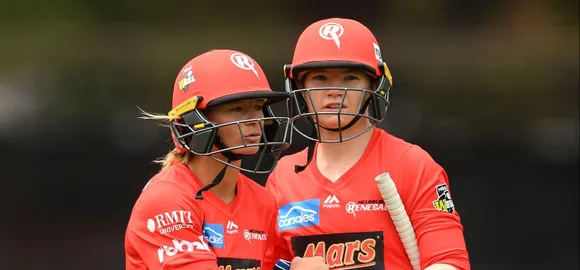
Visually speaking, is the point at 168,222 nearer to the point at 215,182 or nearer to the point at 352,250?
the point at 215,182

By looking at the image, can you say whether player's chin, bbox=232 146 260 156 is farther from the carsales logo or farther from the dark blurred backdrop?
the dark blurred backdrop

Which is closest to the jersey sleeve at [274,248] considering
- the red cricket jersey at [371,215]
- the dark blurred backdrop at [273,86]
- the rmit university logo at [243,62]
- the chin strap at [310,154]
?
the red cricket jersey at [371,215]

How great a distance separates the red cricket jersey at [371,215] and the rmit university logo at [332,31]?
36cm

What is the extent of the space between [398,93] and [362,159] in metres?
3.15

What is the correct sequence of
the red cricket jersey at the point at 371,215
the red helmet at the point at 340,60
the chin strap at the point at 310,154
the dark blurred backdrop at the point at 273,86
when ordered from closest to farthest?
the red cricket jersey at the point at 371,215 < the red helmet at the point at 340,60 < the chin strap at the point at 310,154 < the dark blurred backdrop at the point at 273,86

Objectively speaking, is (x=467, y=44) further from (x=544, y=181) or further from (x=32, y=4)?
(x=32, y=4)

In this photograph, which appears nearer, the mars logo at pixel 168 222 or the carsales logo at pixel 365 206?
the mars logo at pixel 168 222

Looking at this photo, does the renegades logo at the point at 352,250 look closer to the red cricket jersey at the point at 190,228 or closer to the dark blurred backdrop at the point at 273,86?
the red cricket jersey at the point at 190,228

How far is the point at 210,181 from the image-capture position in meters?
3.11

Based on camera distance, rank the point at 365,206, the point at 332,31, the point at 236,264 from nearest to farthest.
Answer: the point at 236,264 < the point at 365,206 < the point at 332,31

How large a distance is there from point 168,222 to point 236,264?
0.27m

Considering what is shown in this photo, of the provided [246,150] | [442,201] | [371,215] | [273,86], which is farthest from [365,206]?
[273,86]

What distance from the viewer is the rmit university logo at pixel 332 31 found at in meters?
3.29

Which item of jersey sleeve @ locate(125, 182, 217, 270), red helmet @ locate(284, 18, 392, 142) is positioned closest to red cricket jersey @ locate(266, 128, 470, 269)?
red helmet @ locate(284, 18, 392, 142)
